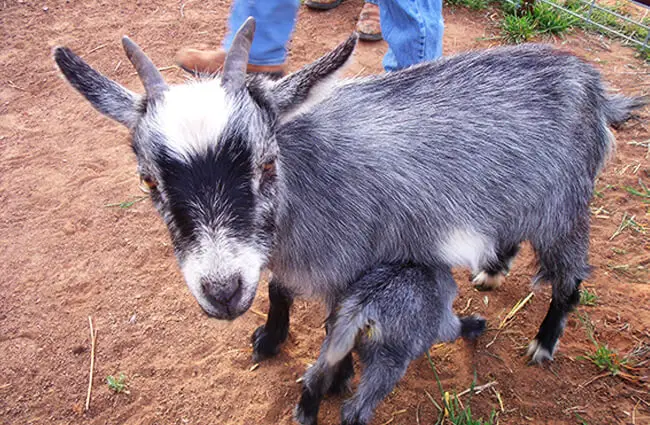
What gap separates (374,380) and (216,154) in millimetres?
1200

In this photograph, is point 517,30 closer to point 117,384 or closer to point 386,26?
point 386,26

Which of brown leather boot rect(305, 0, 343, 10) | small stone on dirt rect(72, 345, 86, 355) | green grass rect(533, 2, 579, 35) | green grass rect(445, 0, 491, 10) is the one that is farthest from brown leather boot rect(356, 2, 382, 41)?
small stone on dirt rect(72, 345, 86, 355)

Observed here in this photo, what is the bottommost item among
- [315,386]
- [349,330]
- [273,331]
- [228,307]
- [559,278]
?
[273,331]

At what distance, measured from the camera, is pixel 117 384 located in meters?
2.61

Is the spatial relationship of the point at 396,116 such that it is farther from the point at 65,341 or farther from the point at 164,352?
the point at 65,341

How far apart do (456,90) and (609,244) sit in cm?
169

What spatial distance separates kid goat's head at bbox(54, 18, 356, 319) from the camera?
1742 millimetres

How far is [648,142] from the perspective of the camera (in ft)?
12.8

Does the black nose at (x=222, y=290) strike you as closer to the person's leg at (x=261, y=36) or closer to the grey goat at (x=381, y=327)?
the grey goat at (x=381, y=327)

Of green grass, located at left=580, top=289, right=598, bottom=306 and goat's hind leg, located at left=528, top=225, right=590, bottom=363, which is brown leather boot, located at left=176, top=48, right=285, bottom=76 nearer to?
goat's hind leg, located at left=528, top=225, right=590, bottom=363

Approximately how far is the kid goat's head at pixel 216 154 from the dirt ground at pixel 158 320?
1.07 meters

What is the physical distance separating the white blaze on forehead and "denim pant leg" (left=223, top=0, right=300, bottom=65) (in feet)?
4.26

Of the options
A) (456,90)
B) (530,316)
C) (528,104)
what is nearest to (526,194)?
(528,104)

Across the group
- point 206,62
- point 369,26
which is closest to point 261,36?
point 206,62
